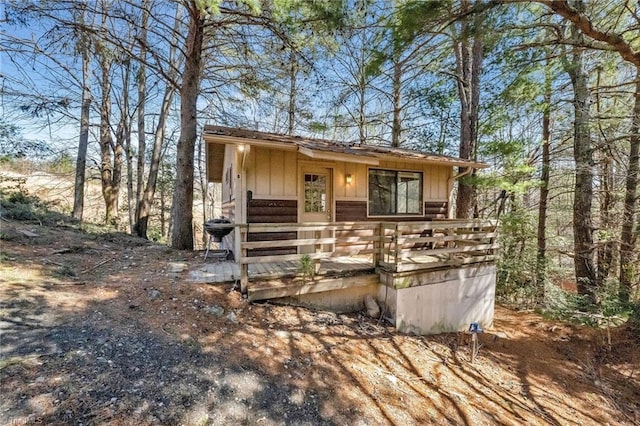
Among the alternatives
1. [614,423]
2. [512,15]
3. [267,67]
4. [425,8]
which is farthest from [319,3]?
[614,423]

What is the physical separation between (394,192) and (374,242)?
7.35 feet

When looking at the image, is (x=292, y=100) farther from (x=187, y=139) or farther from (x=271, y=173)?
(x=271, y=173)

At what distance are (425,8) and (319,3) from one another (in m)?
1.55

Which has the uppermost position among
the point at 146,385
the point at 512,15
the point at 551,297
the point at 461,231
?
the point at 512,15

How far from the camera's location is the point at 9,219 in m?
7.41

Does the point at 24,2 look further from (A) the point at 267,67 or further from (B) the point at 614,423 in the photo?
(B) the point at 614,423

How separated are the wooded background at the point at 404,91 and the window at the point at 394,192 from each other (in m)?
1.49

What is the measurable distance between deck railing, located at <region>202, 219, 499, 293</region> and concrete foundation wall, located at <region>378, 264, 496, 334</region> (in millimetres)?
345

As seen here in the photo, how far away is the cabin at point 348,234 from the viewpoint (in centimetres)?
486

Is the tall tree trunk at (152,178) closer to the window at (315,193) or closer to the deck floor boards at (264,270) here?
the deck floor boards at (264,270)

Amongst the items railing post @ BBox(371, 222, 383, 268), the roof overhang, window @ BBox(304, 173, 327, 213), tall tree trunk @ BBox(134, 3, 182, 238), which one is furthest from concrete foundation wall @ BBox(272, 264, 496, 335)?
tall tree trunk @ BBox(134, 3, 182, 238)

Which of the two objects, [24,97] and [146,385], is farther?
[24,97]

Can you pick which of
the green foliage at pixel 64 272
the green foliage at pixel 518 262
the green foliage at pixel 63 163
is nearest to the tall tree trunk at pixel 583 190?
the green foliage at pixel 518 262

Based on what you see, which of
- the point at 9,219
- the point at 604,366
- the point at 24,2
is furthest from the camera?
the point at 9,219
